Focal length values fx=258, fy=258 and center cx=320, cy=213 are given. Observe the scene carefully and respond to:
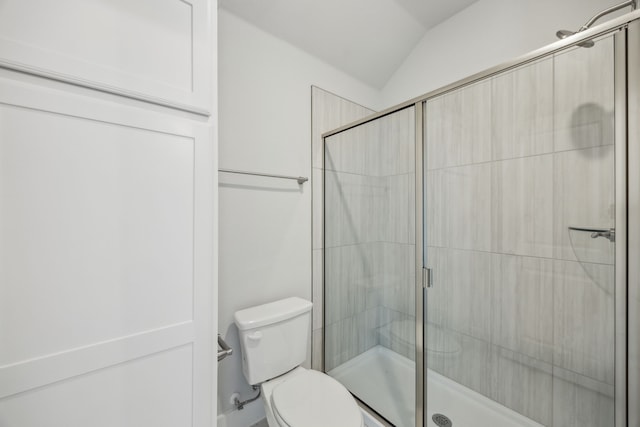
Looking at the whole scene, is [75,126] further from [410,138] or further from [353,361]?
[353,361]

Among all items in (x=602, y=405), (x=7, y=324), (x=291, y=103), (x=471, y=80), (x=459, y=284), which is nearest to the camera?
(x=7, y=324)

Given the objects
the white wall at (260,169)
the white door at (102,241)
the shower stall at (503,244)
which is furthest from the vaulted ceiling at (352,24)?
the white door at (102,241)

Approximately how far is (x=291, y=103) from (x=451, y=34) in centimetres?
115

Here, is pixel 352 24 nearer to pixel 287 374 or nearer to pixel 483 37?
pixel 483 37

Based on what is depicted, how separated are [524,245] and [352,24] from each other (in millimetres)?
1566

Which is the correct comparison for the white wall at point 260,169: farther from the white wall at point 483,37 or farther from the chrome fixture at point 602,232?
the chrome fixture at point 602,232

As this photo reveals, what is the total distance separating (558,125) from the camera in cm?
96

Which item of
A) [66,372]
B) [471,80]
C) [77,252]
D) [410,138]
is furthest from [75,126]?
[471,80]

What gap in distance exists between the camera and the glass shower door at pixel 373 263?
1.36 metres

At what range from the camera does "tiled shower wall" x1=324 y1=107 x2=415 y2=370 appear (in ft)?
4.46

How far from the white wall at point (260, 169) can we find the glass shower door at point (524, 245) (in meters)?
0.77

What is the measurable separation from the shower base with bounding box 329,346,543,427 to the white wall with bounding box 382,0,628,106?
179 centimetres

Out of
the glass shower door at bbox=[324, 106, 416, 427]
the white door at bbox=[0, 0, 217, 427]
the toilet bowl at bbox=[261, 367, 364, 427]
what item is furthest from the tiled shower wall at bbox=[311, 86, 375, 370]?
the white door at bbox=[0, 0, 217, 427]

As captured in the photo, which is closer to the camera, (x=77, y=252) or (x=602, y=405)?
(x=77, y=252)
